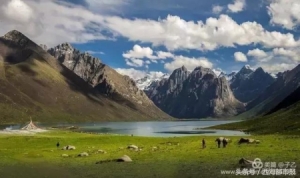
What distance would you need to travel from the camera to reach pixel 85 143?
8806cm

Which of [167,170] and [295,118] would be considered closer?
[167,170]

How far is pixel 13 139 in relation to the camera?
8994cm

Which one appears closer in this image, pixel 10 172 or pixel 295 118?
pixel 10 172

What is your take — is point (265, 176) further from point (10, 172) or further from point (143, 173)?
point (10, 172)

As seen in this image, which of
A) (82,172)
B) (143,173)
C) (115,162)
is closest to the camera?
(143,173)

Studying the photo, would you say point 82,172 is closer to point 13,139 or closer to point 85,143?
point 85,143

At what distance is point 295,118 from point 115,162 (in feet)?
378

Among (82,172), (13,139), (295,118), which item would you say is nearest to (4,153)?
(13,139)

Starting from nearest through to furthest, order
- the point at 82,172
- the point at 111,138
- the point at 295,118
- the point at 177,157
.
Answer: the point at 82,172, the point at 177,157, the point at 111,138, the point at 295,118

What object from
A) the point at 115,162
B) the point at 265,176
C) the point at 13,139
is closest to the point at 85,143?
the point at 13,139

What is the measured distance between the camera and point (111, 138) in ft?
316

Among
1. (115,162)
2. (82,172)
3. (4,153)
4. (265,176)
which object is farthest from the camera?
(4,153)

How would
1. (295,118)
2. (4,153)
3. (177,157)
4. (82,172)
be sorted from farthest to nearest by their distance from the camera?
(295,118) < (4,153) < (177,157) < (82,172)

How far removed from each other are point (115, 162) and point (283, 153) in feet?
80.5
